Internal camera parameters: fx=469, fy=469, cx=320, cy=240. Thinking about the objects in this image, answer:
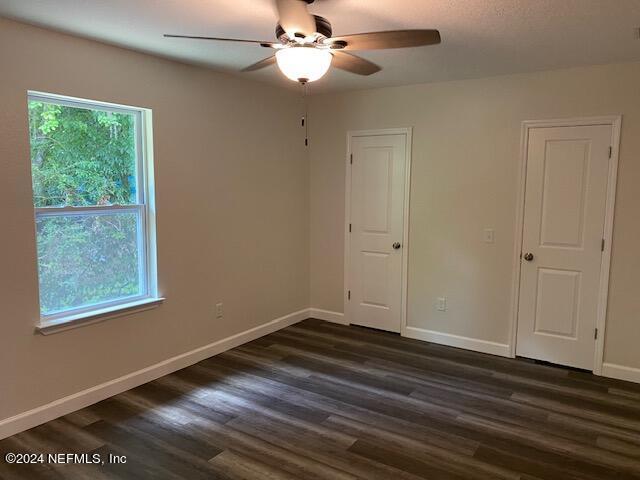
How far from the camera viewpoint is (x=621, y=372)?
12.1 ft

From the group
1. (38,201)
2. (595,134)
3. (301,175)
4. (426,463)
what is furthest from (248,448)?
(595,134)

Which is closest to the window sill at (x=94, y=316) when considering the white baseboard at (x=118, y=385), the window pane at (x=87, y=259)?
the window pane at (x=87, y=259)

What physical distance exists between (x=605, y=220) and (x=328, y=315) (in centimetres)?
280

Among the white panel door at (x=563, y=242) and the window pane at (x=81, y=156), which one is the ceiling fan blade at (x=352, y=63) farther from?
the white panel door at (x=563, y=242)

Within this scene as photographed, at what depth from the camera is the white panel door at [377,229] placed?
4.60 m

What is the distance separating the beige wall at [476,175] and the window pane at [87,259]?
224 cm

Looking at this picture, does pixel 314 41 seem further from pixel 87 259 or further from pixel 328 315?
pixel 328 315

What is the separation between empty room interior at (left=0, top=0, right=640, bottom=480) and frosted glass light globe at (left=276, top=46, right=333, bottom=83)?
0.01 m

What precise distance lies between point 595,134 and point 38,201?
3989 millimetres

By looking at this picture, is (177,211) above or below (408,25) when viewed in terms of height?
below

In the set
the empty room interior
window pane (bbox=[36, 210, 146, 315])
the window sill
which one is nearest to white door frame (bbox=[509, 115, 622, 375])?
the empty room interior

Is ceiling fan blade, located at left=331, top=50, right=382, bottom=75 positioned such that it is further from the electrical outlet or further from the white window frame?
the electrical outlet

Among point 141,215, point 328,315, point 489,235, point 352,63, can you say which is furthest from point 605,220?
point 141,215

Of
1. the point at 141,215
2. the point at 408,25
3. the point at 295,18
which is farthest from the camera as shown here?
the point at 141,215
